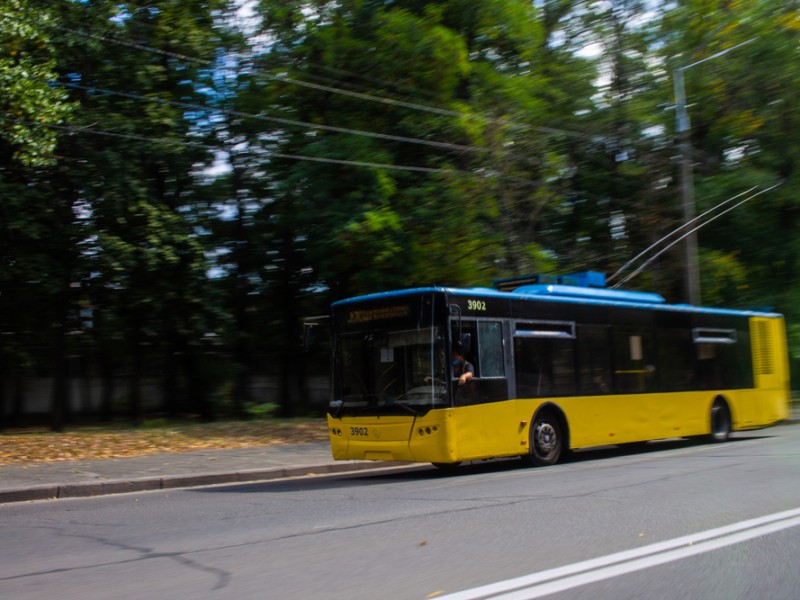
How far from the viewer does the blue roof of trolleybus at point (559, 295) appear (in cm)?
1218

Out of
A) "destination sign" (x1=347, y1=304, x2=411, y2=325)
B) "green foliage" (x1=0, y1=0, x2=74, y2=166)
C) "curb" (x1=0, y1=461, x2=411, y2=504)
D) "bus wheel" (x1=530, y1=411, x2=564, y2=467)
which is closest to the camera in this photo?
"curb" (x1=0, y1=461, x2=411, y2=504)

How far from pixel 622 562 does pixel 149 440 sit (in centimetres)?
1421

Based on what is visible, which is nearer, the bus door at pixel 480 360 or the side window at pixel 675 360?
the bus door at pixel 480 360

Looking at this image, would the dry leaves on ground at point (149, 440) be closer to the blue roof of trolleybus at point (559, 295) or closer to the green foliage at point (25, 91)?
the green foliage at point (25, 91)

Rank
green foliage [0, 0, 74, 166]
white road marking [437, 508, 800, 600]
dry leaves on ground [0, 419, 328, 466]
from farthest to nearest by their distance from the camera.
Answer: dry leaves on ground [0, 419, 328, 466], green foliage [0, 0, 74, 166], white road marking [437, 508, 800, 600]

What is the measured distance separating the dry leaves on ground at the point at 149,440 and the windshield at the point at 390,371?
552cm

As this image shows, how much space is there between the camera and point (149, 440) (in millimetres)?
18141

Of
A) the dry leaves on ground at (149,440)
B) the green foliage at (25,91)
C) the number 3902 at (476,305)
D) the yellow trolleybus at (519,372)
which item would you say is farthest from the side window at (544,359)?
the green foliage at (25,91)

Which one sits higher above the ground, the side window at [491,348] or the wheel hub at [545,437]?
the side window at [491,348]

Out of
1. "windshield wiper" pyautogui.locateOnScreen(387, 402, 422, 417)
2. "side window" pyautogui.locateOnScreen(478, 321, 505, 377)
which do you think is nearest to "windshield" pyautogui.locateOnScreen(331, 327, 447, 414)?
"windshield wiper" pyautogui.locateOnScreen(387, 402, 422, 417)

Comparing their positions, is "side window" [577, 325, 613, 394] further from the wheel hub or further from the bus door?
the bus door

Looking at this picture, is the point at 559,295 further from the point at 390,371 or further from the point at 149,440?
the point at 149,440

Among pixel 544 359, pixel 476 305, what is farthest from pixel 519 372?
pixel 476 305

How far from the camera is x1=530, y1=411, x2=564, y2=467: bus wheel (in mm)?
13273
